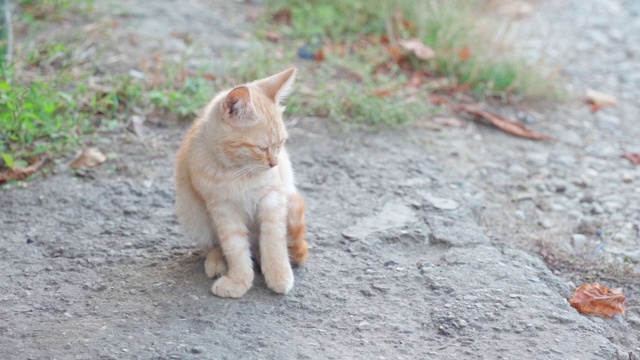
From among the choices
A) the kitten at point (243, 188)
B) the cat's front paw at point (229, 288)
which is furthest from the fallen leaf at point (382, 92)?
the cat's front paw at point (229, 288)

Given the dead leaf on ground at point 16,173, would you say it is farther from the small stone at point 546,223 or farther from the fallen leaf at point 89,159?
the small stone at point 546,223

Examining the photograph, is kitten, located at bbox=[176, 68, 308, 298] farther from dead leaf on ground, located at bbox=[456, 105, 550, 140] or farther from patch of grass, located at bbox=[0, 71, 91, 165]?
dead leaf on ground, located at bbox=[456, 105, 550, 140]

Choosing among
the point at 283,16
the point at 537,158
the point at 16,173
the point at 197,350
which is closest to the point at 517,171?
the point at 537,158

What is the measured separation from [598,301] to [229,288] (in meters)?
1.63

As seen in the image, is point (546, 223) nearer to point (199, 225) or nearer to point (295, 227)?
point (295, 227)

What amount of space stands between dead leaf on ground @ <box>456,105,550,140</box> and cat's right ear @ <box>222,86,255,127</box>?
2742 mm

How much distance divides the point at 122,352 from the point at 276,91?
1263 millimetres

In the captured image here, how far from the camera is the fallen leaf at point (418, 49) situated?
20.1ft

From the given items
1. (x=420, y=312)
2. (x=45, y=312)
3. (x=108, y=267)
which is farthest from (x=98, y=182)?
(x=420, y=312)

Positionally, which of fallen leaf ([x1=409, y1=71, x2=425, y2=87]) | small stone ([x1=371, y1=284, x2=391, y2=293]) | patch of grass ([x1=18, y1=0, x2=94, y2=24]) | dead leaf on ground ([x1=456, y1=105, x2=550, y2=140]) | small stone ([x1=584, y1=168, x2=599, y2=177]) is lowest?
small stone ([x1=584, y1=168, x2=599, y2=177])

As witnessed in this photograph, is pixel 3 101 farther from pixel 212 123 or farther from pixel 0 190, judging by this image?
pixel 212 123

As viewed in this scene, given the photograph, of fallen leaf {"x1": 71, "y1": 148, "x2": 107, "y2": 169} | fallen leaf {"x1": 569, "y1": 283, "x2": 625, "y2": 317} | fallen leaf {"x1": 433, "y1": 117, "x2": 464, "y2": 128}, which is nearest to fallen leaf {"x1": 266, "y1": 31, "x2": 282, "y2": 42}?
fallen leaf {"x1": 433, "y1": 117, "x2": 464, "y2": 128}

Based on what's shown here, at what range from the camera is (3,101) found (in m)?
4.38

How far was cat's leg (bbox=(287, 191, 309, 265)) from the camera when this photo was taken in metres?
3.57
